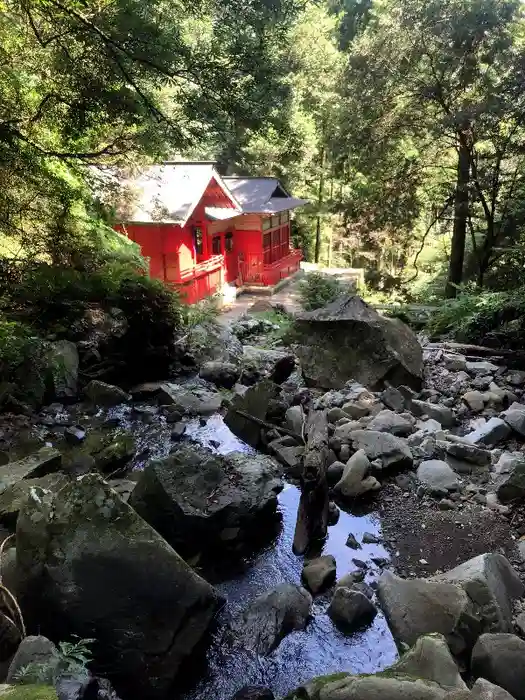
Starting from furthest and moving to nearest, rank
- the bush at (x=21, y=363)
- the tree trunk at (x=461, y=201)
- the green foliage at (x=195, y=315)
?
1. the tree trunk at (x=461, y=201)
2. the green foliage at (x=195, y=315)
3. the bush at (x=21, y=363)

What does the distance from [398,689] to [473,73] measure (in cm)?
1400

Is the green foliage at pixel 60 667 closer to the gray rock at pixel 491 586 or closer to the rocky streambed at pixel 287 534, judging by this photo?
the rocky streambed at pixel 287 534

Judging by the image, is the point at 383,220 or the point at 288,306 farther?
the point at 288,306

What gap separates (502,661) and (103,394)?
6478 millimetres

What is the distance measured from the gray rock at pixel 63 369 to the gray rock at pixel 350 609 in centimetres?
562

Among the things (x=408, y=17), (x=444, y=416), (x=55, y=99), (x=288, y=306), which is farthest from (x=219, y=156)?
(x=444, y=416)

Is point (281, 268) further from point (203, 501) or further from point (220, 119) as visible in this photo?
point (203, 501)

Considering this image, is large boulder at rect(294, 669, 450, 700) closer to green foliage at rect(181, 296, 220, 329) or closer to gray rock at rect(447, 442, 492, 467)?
gray rock at rect(447, 442, 492, 467)

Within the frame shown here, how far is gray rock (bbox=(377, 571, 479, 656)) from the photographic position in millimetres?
3363

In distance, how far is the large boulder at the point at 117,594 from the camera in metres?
3.33

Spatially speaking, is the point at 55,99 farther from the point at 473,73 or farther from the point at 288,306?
the point at 288,306

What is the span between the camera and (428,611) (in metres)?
3.59

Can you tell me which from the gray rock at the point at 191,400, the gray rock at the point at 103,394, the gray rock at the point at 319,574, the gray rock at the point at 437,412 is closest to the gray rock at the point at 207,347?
the gray rock at the point at 191,400

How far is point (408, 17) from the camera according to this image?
13211 mm
